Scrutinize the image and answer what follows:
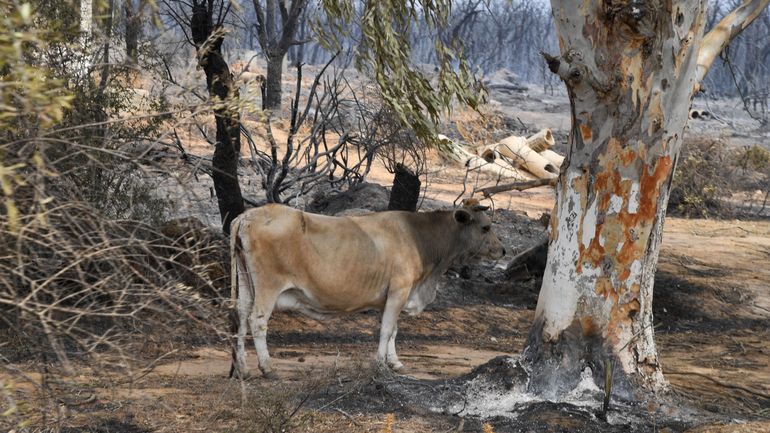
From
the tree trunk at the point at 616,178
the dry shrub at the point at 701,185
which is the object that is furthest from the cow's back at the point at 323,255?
the dry shrub at the point at 701,185

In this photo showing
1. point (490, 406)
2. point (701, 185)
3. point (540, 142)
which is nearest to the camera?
Answer: point (490, 406)

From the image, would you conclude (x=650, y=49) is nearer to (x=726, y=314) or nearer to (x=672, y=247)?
(x=726, y=314)

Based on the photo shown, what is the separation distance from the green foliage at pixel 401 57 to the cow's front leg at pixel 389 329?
151cm

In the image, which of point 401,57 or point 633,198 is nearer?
point 633,198

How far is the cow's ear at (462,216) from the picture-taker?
9.48 metres

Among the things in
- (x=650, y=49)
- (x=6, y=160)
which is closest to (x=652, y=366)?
(x=650, y=49)

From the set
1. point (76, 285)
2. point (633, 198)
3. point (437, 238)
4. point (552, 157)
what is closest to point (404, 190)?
point (437, 238)

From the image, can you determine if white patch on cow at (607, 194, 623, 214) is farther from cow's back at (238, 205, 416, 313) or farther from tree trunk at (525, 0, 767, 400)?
cow's back at (238, 205, 416, 313)

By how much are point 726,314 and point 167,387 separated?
7151mm

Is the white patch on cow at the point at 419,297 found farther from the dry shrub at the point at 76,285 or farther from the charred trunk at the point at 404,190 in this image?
the charred trunk at the point at 404,190

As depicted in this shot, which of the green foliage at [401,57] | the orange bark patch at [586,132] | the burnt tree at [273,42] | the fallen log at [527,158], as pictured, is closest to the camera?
the orange bark patch at [586,132]

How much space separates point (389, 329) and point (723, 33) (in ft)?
11.8

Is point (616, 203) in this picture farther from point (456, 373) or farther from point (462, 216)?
→ point (462, 216)

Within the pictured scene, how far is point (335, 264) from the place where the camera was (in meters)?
8.35
